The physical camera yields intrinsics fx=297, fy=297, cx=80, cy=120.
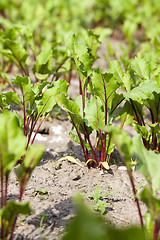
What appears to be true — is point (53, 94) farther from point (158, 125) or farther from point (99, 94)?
point (158, 125)

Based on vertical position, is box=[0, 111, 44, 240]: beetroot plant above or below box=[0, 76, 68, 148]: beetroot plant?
below

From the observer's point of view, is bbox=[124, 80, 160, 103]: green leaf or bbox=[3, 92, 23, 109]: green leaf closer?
bbox=[124, 80, 160, 103]: green leaf

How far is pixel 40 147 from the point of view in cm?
138

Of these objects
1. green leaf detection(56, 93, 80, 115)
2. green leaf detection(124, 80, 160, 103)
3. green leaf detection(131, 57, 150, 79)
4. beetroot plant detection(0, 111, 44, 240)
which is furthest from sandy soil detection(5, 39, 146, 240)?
green leaf detection(131, 57, 150, 79)

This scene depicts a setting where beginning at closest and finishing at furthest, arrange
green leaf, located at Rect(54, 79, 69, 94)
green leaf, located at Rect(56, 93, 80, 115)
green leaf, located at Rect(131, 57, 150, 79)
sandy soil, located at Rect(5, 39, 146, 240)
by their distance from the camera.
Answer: sandy soil, located at Rect(5, 39, 146, 240), green leaf, located at Rect(56, 93, 80, 115), green leaf, located at Rect(54, 79, 69, 94), green leaf, located at Rect(131, 57, 150, 79)

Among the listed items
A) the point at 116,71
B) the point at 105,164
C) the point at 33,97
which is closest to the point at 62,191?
the point at 105,164

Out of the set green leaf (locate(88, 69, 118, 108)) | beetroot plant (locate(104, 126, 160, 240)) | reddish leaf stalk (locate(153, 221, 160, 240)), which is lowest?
reddish leaf stalk (locate(153, 221, 160, 240))

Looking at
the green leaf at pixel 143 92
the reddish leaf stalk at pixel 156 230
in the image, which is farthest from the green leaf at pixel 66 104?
the reddish leaf stalk at pixel 156 230

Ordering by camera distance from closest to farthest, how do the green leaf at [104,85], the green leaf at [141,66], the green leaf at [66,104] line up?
the green leaf at [66,104], the green leaf at [104,85], the green leaf at [141,66]

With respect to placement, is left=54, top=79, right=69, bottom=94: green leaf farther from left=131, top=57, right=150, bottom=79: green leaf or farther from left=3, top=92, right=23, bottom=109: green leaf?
left=131, top=57, right=150, bottom=79: green leaf

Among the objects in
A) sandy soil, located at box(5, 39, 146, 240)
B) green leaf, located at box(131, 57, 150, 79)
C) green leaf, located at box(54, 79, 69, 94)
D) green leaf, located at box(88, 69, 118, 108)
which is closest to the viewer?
sandy soil, located at box(5, 39, 146, 240)

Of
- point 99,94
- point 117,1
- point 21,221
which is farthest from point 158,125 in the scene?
point 117,1

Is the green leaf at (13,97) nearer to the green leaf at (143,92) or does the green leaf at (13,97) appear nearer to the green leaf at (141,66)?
the green leaf at (143,92)

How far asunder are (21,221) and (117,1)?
565 cm
